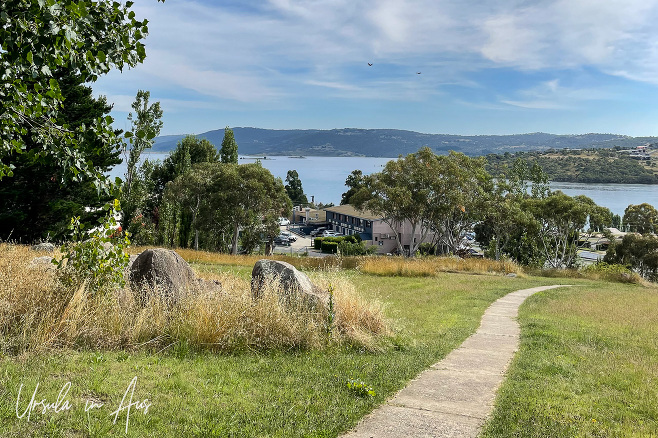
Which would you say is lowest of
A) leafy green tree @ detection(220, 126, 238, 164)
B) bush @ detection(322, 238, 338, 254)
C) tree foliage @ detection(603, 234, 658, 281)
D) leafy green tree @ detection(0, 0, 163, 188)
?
bush @ detection(322, 238, 338, 254)

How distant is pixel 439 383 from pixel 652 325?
8.37 meters

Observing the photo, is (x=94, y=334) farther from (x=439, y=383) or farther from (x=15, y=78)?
(x=439, y=383)

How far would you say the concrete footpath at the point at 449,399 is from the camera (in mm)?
4709

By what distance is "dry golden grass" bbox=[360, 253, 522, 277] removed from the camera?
2141 centimetres

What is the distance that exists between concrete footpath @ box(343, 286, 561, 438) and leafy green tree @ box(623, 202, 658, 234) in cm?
6203

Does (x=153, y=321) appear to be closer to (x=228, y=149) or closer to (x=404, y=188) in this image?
(x=404, y=188)

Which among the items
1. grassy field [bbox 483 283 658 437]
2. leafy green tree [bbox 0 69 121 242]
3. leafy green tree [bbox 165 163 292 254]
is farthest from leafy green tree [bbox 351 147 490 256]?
grassy field [bbox 483 283 658 437]

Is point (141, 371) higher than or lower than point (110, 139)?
lower

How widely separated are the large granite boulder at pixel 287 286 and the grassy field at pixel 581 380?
136 inches

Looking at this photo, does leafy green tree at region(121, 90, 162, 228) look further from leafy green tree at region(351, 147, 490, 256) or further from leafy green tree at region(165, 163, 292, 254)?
leafy green tree at region(351, 147, 490, 256)

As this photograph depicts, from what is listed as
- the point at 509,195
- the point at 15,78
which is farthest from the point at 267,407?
the point at 509,195

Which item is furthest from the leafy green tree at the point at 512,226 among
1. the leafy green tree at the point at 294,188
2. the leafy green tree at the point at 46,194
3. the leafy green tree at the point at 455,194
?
the leafy green tree at the point at 294,188

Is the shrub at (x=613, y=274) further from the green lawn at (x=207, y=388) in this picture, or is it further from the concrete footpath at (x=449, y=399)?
the green lawn at (x=207, y=388)

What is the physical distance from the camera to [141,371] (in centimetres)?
555
